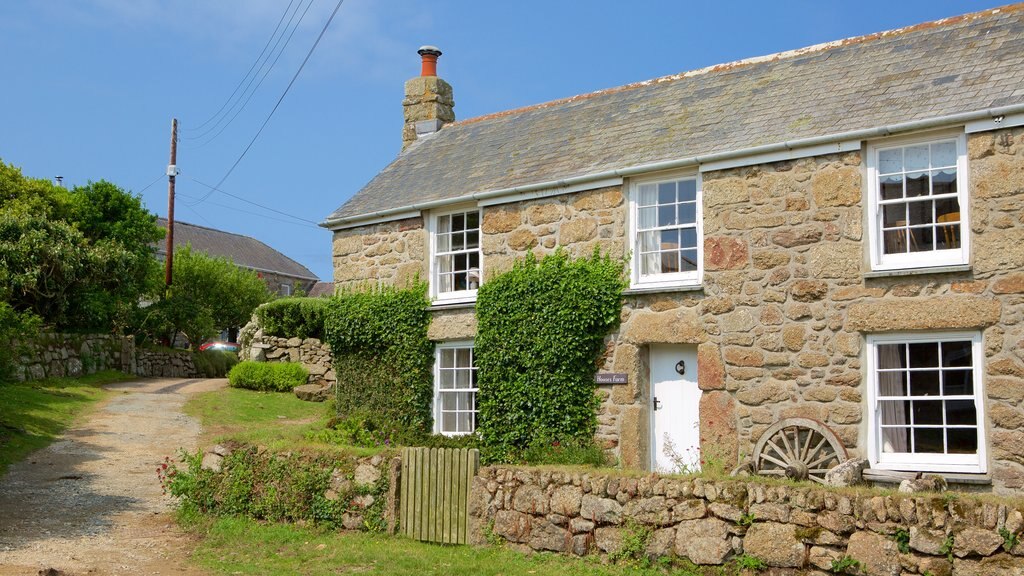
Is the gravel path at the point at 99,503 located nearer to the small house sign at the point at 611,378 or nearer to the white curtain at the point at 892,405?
the small house sign at the point at 611,378

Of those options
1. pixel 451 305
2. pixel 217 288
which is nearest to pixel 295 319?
pixel 451 305

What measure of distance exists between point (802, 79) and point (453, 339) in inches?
286

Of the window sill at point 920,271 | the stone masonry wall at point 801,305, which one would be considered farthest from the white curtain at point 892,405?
the window sill at point 920,271

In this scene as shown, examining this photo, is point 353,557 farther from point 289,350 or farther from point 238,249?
point 238,249

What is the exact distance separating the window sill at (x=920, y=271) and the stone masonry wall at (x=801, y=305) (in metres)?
0.04

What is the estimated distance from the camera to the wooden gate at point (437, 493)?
35.4ft

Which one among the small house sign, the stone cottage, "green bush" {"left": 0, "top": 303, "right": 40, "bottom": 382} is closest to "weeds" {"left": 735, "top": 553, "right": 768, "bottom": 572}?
the stone cottage

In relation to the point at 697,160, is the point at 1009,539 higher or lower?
lower

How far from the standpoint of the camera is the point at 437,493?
10.9 meters

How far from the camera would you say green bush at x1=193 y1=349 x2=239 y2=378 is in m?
33.2

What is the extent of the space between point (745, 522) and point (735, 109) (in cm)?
823

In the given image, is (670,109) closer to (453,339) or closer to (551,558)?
(453,339)

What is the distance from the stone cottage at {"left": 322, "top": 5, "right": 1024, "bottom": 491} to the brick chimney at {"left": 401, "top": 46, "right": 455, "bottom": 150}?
4938mm

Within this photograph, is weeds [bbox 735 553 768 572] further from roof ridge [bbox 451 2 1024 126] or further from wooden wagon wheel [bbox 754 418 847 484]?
roof ridge [bbox 451 2 1024 126]
